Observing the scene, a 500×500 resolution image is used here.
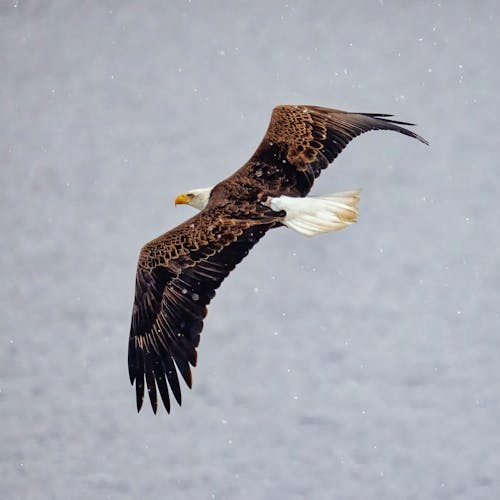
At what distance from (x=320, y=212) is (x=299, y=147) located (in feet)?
0.87

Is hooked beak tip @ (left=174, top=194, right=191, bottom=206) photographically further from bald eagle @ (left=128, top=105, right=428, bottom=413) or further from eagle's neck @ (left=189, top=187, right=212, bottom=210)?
bald eagle @ (left=128, top=105, right=428, bottom=413)

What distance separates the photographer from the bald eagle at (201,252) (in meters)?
3.26

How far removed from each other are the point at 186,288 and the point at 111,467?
3.88 ft

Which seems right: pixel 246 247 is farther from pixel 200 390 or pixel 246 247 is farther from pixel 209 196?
pixel 200 390

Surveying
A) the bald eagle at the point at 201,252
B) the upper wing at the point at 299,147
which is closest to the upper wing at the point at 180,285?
the bald eagle at the point at 201,252

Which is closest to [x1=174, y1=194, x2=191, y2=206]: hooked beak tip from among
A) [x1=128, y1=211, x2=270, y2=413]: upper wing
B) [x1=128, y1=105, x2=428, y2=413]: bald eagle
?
[x1=128, y1=105, x2=428, y2=413]: bald eagle

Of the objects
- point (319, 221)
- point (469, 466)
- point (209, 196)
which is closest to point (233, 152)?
point (209, 196)

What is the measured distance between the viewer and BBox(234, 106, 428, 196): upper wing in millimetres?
3459

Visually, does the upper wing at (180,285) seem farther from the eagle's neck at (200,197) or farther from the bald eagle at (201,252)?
the eagle's neck at (200,197)

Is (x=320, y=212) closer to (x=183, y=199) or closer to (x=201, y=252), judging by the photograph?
(x=201, y=252)

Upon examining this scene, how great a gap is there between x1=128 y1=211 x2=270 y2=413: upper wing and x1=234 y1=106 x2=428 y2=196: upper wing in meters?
0.23

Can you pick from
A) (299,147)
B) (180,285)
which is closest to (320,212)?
(299,147)

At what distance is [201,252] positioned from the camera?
3264 millimetres

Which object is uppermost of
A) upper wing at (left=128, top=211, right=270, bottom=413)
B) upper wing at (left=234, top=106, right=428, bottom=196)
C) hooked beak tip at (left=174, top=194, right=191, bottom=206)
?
upper wing at (left=234, top=106, right=428, bottom=196)
